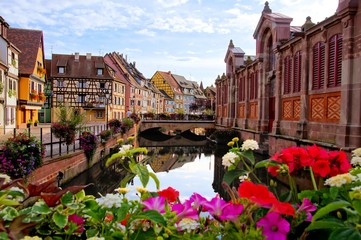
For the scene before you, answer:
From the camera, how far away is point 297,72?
58.8 ft

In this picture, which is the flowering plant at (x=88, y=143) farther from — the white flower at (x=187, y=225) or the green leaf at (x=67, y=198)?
the white flower at (x=187, y=225)

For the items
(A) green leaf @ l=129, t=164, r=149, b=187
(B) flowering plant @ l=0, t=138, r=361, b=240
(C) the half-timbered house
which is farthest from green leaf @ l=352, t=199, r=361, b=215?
(C) the half-timbered house

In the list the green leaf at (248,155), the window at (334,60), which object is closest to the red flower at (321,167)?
the green leaf at (248,155)

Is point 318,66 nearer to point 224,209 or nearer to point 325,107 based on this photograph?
point 325,107

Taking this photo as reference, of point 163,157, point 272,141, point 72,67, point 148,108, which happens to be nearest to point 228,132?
point 163,157

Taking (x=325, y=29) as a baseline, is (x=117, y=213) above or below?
below

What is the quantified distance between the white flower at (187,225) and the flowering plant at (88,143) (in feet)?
53.3

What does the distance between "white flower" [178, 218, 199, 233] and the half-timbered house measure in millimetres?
46575

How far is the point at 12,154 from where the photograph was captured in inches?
394

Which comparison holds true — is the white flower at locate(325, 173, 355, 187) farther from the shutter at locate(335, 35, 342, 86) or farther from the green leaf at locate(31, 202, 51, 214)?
the shutter at locate(335, 35, 342, 86)

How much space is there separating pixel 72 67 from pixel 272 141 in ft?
117

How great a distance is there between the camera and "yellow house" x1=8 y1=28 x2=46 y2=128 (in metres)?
31.2

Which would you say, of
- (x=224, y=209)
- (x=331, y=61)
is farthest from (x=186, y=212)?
(x=331, y=61)

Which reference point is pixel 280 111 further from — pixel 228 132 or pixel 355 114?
pixel 228 132
